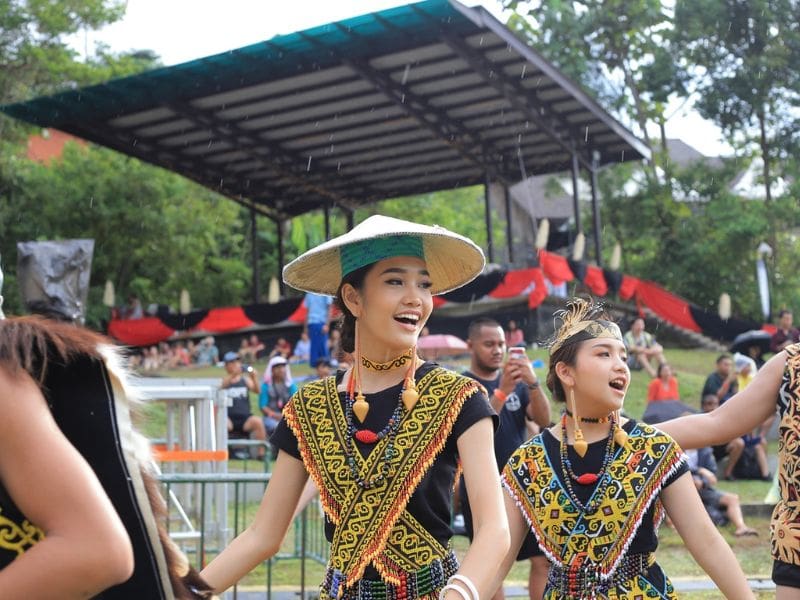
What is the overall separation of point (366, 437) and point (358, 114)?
21495 millimetres

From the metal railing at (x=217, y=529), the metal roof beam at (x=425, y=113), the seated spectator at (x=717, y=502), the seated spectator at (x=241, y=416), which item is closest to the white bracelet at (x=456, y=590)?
the metal railing at (x=217, y=529)

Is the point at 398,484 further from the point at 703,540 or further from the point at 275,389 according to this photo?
the point at 275,389

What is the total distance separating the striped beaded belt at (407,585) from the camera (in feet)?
11.9

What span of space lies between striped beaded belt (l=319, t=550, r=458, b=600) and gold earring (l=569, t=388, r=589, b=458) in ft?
3.60

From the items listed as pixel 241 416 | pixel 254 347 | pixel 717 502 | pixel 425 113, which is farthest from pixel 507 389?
pixel 254 347

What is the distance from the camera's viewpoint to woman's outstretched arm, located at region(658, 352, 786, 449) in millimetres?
4395

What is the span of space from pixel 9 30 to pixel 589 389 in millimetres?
28291

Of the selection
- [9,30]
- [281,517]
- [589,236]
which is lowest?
[281,517]

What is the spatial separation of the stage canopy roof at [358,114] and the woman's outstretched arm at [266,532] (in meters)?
16.1

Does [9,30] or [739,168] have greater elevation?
[9,30]

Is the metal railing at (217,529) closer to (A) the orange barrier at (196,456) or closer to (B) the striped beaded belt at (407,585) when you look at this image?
(A) the orange barrier at (196,456)

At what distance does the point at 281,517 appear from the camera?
149 inches

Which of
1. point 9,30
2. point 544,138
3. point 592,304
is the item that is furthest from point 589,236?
point 592,304

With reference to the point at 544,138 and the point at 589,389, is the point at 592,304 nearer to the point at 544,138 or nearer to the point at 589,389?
the point at 589,389
